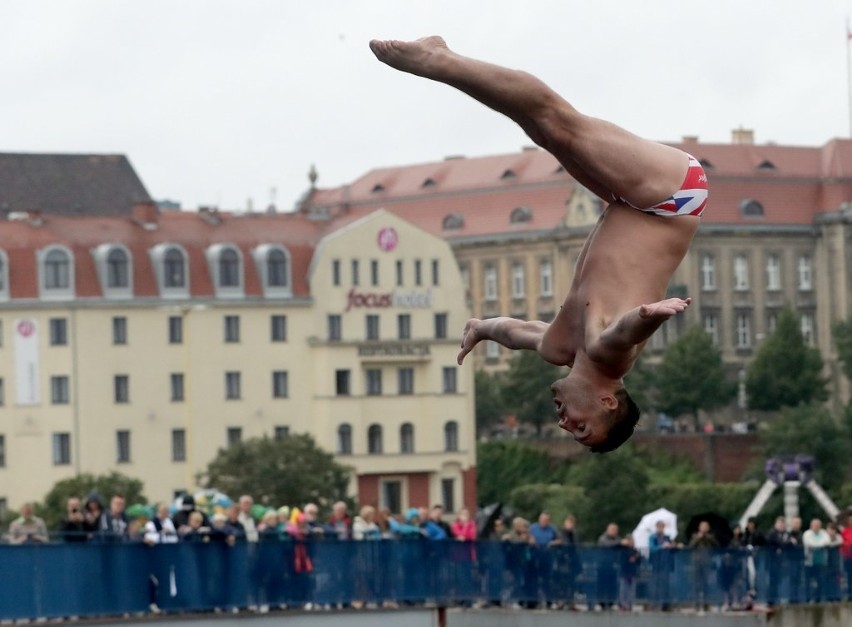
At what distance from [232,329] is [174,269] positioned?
11.8 ft

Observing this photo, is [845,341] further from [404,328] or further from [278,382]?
[278,382]

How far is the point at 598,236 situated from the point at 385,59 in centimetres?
107

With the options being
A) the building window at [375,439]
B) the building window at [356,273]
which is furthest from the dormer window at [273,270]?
the building window at [375,439]

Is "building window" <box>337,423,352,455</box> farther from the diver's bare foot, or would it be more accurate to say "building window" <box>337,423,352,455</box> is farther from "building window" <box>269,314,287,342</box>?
the diver's bare foot

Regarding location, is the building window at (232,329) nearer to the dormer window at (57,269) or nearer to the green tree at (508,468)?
the dormer window at (57,269)

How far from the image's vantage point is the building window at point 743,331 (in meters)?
135

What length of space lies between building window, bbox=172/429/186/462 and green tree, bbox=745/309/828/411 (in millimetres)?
29112

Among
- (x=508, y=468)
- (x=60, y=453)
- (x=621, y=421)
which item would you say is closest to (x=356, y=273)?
(x=508, y=468)

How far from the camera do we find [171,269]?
104250 millimetres

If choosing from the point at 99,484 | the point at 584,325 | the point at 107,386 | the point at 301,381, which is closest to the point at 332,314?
the point at 301,381

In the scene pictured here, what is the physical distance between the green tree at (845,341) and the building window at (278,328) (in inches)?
1295

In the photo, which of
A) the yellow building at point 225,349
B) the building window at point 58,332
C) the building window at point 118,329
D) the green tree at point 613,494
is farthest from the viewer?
the building window at point 118,329

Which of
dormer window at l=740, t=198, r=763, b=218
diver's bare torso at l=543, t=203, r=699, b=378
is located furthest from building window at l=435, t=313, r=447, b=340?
diver's bare torso at l=543, t=203, r=699, b=378

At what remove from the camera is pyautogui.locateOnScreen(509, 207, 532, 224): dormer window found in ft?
439
